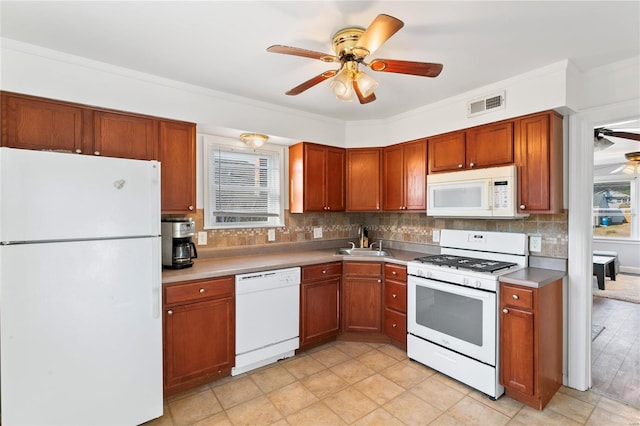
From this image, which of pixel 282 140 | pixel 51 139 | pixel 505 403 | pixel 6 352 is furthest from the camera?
pixel 282 140

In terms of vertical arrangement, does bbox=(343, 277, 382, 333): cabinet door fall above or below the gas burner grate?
below

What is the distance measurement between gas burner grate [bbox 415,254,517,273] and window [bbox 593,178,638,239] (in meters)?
6.25

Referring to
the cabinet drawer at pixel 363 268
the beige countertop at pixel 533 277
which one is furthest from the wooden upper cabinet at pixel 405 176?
the beige countertop at pixel 533 277

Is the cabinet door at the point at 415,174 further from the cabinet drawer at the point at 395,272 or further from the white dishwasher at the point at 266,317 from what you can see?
the white dishwasher at the point at 266,317

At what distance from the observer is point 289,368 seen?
2.76 m

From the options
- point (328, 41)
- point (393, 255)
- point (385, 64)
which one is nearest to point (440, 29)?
point (385, 64)

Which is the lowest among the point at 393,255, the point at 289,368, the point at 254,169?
the point at 289,368

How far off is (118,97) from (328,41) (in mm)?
1646

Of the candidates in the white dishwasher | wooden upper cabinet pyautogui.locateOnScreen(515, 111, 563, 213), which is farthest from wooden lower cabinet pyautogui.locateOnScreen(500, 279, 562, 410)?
the white dishwasher

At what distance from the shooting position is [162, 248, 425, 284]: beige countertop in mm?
2385

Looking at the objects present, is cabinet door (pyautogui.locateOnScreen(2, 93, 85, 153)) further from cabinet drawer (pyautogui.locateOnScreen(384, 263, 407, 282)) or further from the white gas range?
the white gas range

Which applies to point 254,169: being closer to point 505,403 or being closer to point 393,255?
point 393,255

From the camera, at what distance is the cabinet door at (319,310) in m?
2.99

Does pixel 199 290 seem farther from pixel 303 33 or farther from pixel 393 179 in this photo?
pixel 393 179
